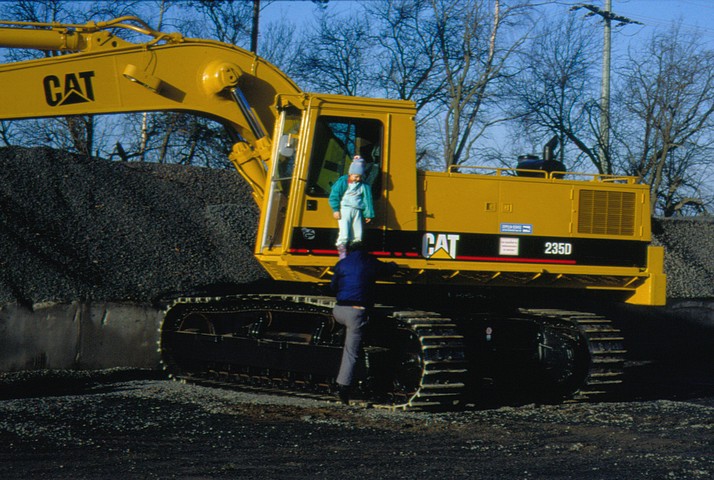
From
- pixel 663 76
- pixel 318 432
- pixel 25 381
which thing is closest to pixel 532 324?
pixel 318 432

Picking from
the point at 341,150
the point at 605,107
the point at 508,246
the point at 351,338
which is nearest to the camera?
the point at 351,338

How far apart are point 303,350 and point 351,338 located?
129cm

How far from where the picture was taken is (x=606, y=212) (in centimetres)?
1145

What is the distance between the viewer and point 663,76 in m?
26.0

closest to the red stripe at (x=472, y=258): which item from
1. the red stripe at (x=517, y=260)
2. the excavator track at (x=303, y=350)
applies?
the red stripe at (x=517, y=260)

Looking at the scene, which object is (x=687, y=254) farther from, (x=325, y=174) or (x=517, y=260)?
(x=325, y=174)

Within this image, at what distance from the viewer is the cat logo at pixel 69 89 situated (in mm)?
10469

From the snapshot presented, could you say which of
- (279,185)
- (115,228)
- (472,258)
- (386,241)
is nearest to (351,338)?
(386,241)

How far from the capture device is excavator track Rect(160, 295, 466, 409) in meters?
9.99

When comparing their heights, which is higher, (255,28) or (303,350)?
(255,28)

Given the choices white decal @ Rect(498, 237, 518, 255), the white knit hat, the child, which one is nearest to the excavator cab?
the child

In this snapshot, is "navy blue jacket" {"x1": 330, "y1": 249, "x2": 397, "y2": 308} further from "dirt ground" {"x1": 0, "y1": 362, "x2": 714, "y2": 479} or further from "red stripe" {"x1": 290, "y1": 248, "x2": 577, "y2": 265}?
"dirt ground" {"x1": 0, "y1": 362, "x2": 714, "y2": 479}

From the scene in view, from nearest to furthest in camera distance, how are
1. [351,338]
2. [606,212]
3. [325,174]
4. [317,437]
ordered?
[317,437], [351,338], [325,174], [606,212]

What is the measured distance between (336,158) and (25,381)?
191 inches
